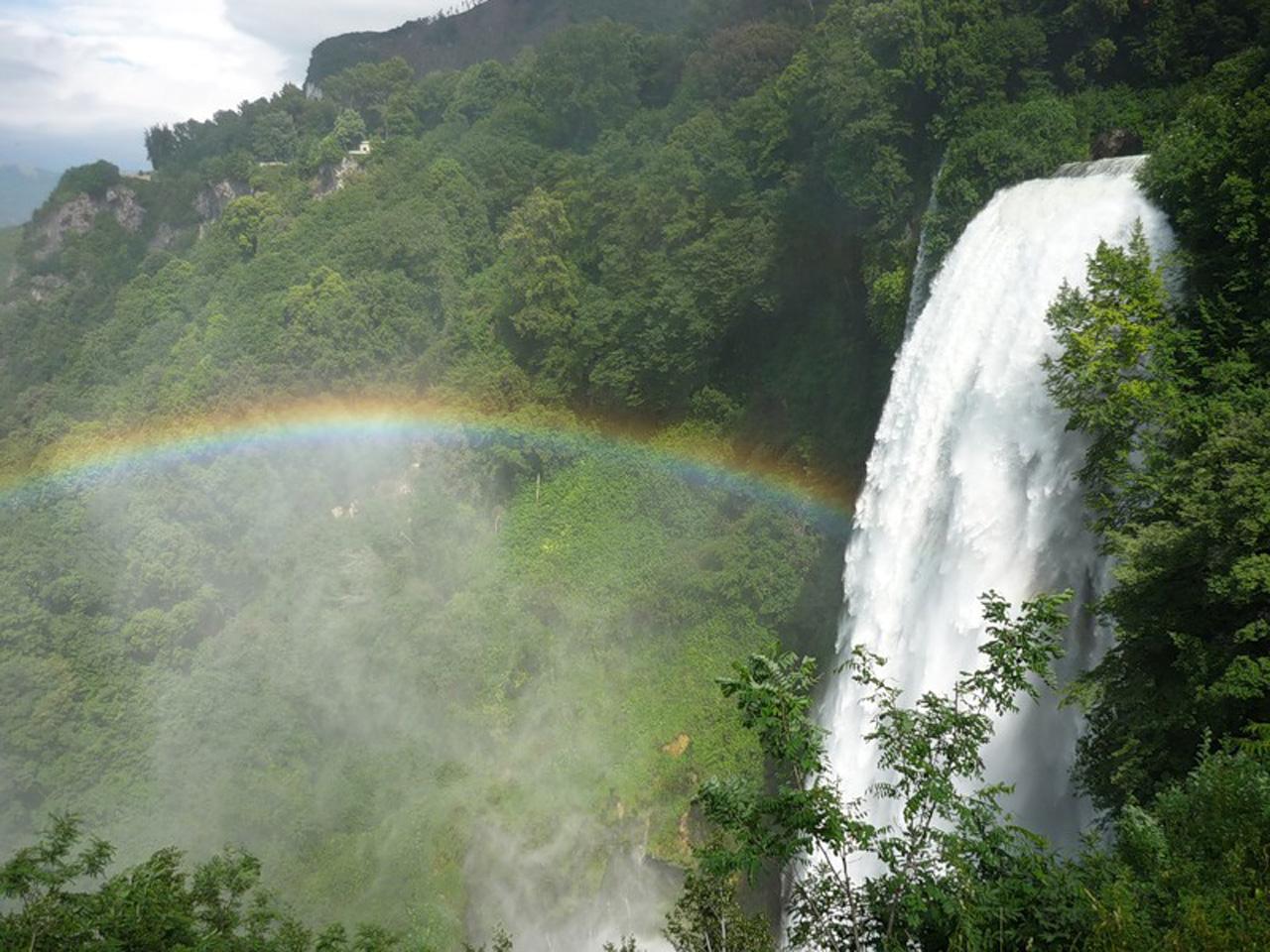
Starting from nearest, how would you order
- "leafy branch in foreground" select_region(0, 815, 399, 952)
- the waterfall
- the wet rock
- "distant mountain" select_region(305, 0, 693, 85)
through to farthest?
"leafy branch in foreground" select_region(0, 815, 399, 952) < the wet rock < the waterfall < "distant mountain" select_region(305, 0, 693, 85)

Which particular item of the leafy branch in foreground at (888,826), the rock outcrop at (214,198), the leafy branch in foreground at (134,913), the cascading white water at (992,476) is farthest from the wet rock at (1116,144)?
the rock outcrop at (214,198)

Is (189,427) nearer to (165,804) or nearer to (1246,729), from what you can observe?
(165,804)

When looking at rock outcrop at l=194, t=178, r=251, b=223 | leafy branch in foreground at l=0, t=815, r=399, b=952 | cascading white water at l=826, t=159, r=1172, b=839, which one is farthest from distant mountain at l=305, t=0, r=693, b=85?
leafy branch in foreground at l=0, t=815, r=399, b=952


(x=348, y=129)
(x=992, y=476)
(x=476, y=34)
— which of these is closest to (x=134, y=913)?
(x=992, y=476)

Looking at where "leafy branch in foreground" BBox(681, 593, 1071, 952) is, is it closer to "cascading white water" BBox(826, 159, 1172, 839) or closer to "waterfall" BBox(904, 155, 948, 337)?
"cascading white water" BBox(826, 159, 1172, 839)

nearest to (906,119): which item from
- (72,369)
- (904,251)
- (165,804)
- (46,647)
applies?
(904,251)

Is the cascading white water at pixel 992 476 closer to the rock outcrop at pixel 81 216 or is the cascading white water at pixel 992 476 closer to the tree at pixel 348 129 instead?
the tree at pixel 348 129
